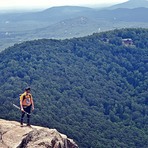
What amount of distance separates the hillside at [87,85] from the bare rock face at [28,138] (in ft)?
147

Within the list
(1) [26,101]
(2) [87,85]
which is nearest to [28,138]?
(1) [26,101]

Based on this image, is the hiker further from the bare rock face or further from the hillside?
the hillside

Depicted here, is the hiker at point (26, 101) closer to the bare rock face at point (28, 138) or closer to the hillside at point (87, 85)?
the bare rock face at point (28, 138)

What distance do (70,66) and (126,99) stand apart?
2071 centimetres

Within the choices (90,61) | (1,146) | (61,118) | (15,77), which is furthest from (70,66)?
(1,146)

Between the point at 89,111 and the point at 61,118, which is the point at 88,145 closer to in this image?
the point at 61,118

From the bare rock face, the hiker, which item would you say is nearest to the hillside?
the hiker

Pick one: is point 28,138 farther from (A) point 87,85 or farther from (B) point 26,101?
(A) point 87,85

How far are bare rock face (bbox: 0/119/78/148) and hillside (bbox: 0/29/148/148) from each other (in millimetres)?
44751

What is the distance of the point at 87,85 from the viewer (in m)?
126

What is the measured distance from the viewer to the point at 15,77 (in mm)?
121000

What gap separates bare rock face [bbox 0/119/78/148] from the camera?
103 ft

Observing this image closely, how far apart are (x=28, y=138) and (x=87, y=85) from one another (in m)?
Result: 93.8

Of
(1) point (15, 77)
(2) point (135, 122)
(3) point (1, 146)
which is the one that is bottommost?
(2) point (135, 122)
